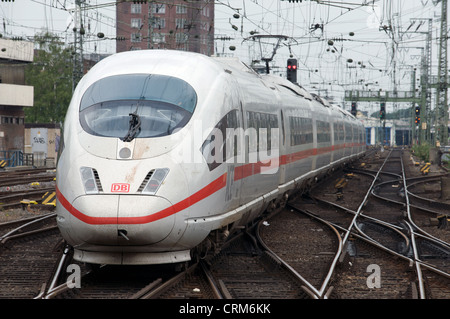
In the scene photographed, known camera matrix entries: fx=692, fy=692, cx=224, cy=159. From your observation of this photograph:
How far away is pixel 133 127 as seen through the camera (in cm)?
841

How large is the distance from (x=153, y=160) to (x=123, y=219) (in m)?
0.81

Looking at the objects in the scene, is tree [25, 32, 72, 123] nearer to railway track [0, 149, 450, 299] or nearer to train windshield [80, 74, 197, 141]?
railway track [0, 149, 450, 299]

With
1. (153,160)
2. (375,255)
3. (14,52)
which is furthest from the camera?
(14,52)

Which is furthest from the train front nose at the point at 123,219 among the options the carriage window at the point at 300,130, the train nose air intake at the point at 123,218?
the carriage window at the point at 300,130

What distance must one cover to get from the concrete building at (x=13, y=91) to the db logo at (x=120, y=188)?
1508 inches

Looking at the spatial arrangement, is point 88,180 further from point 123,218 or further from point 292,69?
point 292,69

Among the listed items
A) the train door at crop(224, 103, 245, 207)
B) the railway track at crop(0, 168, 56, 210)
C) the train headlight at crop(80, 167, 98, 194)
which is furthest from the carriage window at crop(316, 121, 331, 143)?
the train headlight at crop(80, 167, 98, 194)

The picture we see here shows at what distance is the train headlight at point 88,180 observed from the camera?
7902mm

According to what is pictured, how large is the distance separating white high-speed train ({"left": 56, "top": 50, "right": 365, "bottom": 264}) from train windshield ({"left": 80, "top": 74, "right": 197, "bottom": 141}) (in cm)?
1

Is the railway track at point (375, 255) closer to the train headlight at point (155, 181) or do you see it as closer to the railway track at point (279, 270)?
the railway track at point (279, 270)

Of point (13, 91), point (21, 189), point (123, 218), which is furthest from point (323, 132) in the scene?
point (13, 91)

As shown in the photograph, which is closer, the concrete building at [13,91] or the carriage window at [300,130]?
the carriage window at [300,130]

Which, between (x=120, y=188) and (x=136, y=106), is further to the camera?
(x=136, y=106)

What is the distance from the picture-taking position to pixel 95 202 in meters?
7.80
